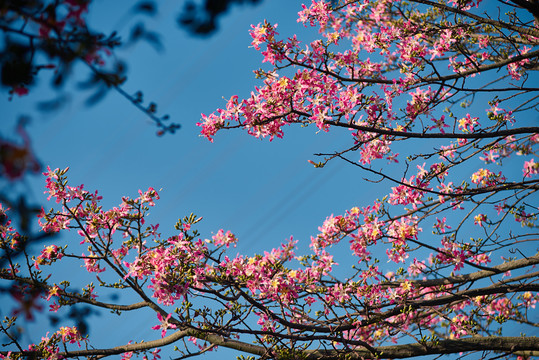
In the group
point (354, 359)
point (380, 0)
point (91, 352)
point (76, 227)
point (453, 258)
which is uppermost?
point (380, 0)

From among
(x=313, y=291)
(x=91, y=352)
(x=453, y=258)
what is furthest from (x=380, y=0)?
(x=91, y=352)

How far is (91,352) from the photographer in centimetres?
404

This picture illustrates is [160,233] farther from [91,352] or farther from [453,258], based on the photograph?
[453,258]

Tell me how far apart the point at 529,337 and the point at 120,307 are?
398cm

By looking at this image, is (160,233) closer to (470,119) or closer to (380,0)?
(470,119)

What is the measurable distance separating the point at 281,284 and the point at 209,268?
0.64 m

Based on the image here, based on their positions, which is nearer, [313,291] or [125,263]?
[125,263]

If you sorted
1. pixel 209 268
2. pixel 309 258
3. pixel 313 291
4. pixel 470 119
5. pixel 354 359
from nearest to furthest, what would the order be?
pixel 209 268 → pixel 354 359 → pixel 313 291 → pixel 309 258 → pixel 470 119

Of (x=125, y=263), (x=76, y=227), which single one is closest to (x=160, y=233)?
(x=125, y=263)

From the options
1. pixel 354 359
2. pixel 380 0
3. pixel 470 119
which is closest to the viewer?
pixel 354 359

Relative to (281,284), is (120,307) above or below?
above

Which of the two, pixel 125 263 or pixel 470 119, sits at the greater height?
pixel 470 119

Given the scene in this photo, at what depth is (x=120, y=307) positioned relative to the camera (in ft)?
13.4

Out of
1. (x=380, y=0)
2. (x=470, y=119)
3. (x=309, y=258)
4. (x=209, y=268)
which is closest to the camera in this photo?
(x=209, y=268)
